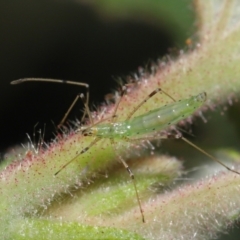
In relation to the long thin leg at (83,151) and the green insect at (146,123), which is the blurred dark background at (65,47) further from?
the long thin leg at (83,151)

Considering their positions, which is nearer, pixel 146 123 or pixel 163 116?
pixel 163 116

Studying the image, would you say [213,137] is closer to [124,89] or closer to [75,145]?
[124,89]

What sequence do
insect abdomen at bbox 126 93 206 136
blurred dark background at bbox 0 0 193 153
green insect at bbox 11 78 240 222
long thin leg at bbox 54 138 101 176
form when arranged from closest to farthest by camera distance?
1. long thin leg at bbox 54 138 101 176
2. green insect at bbox 11 78 240 222
3. insect abdomen at bbox 126 93 206 136
4. blurred dark background at bbox 0 0 193 153

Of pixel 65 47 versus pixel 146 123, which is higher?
pixel 146 123

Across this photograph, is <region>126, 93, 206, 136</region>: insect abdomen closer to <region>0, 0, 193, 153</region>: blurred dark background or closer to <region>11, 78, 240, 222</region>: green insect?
<region>11, 78, 240, 222</region>: green insect

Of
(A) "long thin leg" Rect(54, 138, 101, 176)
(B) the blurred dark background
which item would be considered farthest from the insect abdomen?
(B) the blurred dark background

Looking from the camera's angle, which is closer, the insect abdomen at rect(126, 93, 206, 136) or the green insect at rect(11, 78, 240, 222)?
the green insect at rect(11, 78, 240, 222)

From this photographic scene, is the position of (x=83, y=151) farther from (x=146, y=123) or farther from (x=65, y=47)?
(x=65, y=47)

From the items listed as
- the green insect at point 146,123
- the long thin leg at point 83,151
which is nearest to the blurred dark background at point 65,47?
the green insect at point 146,123

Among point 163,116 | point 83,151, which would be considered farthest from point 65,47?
point 83,151
